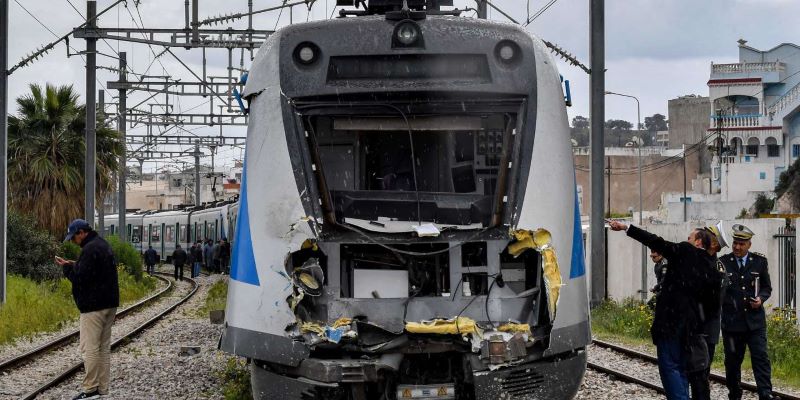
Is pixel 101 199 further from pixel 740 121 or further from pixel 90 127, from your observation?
pixel 740 121

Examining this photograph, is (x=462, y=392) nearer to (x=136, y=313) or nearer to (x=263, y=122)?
(x=263, y=122)

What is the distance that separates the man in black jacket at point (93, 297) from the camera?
36.1ft

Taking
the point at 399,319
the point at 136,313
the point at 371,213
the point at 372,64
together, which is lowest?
the point at 136,313

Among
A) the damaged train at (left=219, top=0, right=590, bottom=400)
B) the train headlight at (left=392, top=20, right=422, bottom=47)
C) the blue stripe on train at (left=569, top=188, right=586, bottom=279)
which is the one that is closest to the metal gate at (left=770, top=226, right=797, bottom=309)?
the blue stripe on train at (left=569, top=188, right=586, bottom=279)

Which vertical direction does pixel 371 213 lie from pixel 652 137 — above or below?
below

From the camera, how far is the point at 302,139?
25.9ft

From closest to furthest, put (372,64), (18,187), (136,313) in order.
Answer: (372,64) < (136,313) < (18,187)

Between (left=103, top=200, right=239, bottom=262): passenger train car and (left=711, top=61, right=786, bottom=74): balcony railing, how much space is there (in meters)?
31.5

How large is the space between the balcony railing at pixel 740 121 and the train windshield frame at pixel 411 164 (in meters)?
53.9

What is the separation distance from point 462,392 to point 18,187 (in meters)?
23.9

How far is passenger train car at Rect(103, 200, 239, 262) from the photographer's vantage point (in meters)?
42.3

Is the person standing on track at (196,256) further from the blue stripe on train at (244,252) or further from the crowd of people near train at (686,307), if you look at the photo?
the blue stripe on train at (244,252)

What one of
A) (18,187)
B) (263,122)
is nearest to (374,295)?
(263,122)

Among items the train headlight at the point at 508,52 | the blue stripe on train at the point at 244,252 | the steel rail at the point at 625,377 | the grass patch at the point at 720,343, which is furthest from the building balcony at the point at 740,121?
the blue stripe on train at the point at 244,252
